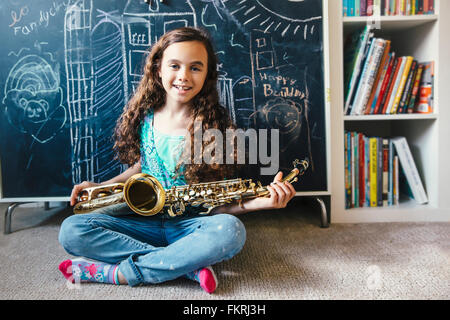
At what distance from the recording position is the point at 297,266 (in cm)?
138

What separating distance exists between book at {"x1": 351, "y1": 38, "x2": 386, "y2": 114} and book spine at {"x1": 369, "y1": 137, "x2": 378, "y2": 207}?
0.54 ft

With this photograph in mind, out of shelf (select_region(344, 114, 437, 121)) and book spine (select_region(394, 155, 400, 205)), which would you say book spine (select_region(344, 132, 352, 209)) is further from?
book spine (select_region(394, 155, 400, 205))

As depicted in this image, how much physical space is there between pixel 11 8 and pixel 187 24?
0.82 m

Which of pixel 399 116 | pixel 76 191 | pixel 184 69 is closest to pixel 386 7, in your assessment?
pixel 399 116

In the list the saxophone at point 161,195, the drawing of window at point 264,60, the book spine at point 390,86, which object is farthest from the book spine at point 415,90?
the saxophone at point 161,195

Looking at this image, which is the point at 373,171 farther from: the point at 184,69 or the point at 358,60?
the point at 184,69

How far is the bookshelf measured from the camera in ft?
5.74

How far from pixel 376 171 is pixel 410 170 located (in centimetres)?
17

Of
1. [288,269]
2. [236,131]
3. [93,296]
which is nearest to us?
[93,296]

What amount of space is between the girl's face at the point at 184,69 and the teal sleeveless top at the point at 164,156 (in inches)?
6.4

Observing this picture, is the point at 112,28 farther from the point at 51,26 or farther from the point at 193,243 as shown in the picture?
the point at 193,243

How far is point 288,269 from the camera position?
4.46 feet
